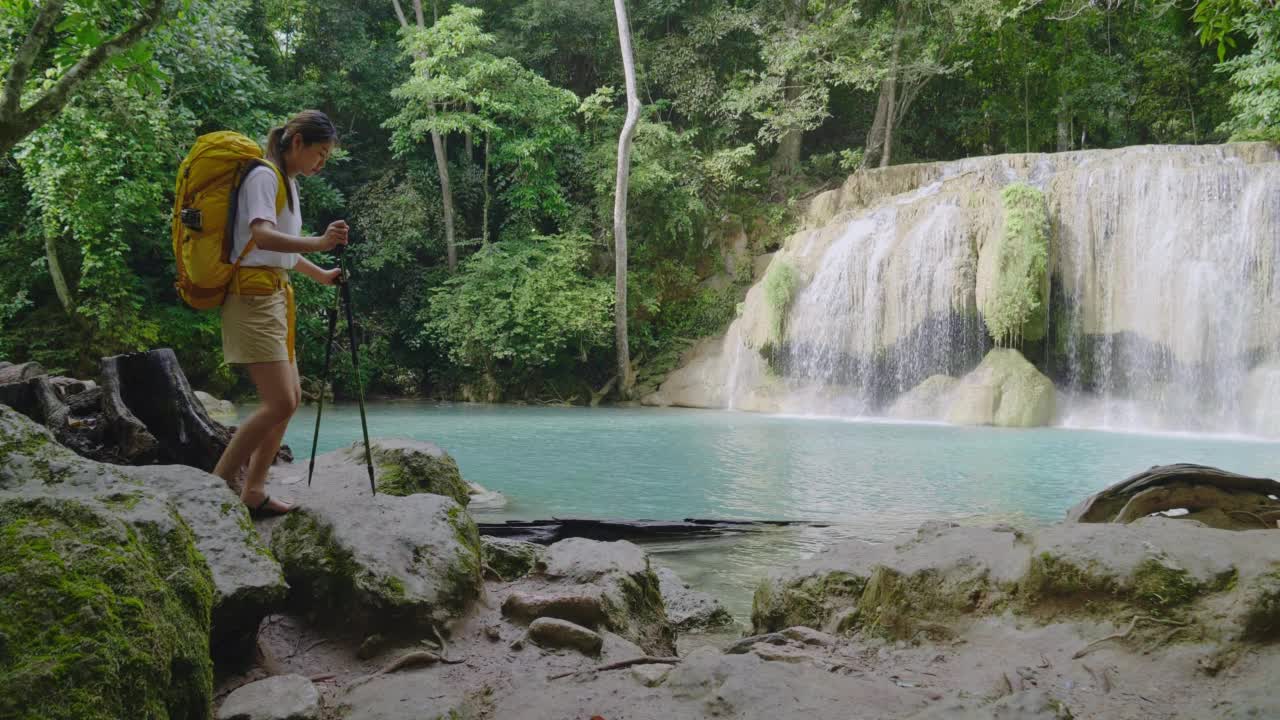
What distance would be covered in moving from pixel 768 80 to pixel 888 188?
13.4 feet

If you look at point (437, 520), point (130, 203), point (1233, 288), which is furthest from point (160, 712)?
point (1233, 288)

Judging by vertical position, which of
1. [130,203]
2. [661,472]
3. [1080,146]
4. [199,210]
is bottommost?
[661,472]

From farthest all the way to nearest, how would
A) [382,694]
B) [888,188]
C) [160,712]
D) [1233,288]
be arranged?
[888,188] → [1233,288] → [382,694] → [160,712]

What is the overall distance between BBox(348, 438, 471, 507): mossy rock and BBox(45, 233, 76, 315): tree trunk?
11499 mm

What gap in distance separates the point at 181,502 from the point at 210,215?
3.44 feet

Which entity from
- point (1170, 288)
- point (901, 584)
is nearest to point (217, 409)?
point (901, 584)

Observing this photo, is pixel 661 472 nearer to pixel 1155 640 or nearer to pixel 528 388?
pixel 1155 640

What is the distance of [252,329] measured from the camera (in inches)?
115

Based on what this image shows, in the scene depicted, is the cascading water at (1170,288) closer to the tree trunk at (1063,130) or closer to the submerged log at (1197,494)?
the tree trunk at (1063,130)

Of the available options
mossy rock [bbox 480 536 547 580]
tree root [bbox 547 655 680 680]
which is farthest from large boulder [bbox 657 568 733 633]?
tree root [bbox 547 655 680 680]

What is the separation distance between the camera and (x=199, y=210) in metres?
2.82

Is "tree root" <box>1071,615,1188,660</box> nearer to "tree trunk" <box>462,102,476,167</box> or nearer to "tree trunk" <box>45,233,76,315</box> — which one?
"tree trunk" <box>45,233,76,315</box>

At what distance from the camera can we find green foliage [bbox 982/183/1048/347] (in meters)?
13.9

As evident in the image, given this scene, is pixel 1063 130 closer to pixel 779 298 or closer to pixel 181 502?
pixel 779 298
